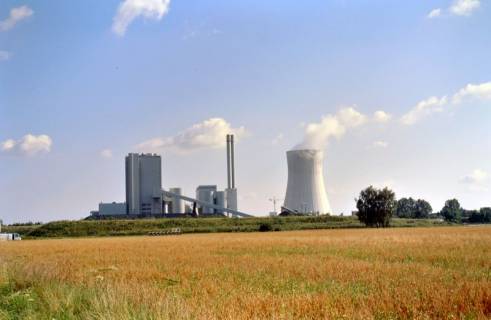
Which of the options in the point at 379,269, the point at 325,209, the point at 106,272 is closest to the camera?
the point at 379,269

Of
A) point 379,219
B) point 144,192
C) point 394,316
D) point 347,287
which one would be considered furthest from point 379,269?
point 144,192

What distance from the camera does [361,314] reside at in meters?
8.08

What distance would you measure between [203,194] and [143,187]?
21.2 meters

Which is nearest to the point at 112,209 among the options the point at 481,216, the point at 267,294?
the point at 481,216

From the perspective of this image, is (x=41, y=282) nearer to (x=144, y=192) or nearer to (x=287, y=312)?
(x=287, y=312)

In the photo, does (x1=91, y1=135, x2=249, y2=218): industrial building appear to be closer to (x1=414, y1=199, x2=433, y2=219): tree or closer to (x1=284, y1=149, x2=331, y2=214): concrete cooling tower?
(x1=284, y1=149, x2=331, y2=214): concrete cooling tower

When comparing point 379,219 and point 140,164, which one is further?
point 140,164

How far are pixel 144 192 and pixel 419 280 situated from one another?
110 meters

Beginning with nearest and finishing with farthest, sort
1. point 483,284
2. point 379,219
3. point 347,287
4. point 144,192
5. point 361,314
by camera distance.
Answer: point 361,314, point 483,284, point 347,287, point 379,219, point 144,192

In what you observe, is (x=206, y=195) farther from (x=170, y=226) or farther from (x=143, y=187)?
(x=170, y=226)

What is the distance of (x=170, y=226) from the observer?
94.1m

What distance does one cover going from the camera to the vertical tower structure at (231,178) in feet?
432

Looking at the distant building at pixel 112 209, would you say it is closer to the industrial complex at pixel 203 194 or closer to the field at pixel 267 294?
the industrial complex at pixel 203 194

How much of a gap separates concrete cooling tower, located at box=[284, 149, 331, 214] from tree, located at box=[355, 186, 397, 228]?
6.12 meters
